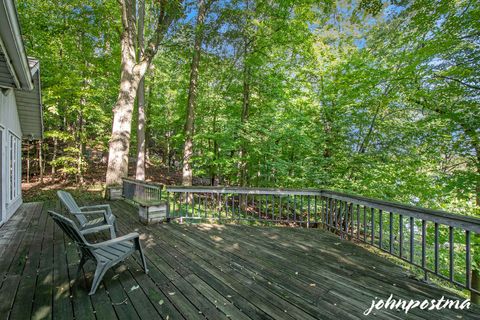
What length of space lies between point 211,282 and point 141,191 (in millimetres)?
4470

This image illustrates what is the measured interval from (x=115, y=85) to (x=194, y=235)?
986 cm

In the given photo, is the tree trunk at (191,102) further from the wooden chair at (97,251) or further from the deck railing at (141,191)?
the wooden chair at (97,251)

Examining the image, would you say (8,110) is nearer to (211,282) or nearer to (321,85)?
(211,282)

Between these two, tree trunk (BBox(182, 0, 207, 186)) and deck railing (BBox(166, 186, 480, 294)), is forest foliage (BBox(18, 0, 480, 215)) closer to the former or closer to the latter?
tree trunk (BBox(182, 0, 207, 186))

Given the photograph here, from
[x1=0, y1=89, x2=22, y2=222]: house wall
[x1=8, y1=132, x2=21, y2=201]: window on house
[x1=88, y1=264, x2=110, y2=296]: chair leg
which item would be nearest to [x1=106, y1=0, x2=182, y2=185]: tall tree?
[x1=8, y1=132, x2=21, y2=201]: window on house

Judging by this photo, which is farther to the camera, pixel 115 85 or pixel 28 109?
pixel 115 85

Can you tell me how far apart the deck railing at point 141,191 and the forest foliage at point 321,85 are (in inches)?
103

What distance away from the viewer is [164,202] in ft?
16.8

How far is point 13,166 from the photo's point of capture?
19.8 feet

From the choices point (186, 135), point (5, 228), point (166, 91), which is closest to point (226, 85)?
point (186, 135)

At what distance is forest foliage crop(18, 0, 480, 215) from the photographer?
511cm

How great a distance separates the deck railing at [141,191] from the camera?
527 centimetres

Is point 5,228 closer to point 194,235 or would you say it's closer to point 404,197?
point 194,235

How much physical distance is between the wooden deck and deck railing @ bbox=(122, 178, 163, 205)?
47.5 inches
